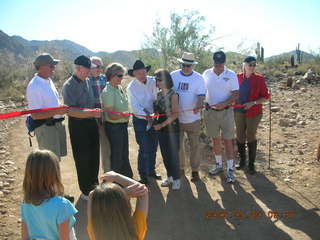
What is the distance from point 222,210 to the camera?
4289 mm

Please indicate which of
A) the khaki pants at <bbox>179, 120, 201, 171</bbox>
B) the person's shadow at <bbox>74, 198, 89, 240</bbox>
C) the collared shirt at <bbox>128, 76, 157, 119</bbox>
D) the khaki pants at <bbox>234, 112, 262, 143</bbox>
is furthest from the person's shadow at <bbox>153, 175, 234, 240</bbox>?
the collared shirt at <bbox>128, 76, 157, 119</bbox>

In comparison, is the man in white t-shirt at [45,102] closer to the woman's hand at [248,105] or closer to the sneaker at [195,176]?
the sneaker at [195,176]

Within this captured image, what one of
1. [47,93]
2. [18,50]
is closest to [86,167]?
[47,93]

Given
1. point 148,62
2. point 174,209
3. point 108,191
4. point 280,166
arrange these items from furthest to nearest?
point 148,62, point 280,166, point 174,209, point 108,191

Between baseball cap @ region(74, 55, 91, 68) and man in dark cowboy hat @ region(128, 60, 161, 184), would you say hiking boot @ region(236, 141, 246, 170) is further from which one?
baseball cap @ region(74, 55, 91, 68)

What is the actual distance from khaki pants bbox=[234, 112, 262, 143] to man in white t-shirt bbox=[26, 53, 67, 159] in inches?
113

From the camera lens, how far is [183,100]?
16.2ft

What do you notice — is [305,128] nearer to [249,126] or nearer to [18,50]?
[249,126]

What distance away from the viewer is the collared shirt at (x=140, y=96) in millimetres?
4973

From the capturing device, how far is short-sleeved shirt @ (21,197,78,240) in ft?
7.59

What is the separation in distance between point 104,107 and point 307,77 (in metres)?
13.2

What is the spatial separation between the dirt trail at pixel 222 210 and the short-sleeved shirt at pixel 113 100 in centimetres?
131

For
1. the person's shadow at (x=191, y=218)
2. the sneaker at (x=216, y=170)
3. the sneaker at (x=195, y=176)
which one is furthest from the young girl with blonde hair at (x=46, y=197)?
the sneaker at (x=216, y=170)

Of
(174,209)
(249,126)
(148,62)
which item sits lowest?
(174,209)
